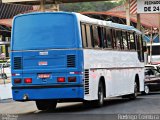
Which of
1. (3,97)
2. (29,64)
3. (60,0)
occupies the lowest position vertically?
(3,97)

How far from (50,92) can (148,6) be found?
21.5m

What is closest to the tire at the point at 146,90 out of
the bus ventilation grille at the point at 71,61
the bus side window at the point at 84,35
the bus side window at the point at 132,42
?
the bus side window at the point at 132,42

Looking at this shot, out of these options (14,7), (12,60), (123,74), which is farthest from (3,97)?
(14,7)

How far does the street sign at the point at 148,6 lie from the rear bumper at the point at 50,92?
21.1 metres

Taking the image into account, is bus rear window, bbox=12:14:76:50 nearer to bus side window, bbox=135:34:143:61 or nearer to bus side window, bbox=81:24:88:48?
bus side window, bbox=81:24:88:48

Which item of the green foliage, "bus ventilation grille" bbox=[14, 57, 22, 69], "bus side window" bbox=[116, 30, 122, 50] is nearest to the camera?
"bus ventilation grille" bbox=[14, 57, 22, 69]

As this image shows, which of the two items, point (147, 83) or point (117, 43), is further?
point (147, 83)

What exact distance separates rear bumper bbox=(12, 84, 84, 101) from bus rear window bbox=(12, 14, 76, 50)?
4.32 ft

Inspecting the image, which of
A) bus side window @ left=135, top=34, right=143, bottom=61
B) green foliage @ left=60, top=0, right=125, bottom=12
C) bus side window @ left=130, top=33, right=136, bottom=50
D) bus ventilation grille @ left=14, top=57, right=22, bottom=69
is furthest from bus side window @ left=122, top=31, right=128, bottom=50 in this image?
green foliage @ left=60, top=0, right=125, bottom=12

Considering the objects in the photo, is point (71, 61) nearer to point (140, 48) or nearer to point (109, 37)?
point (109, 37)

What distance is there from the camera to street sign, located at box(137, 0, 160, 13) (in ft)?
129

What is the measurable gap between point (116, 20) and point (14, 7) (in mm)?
40474

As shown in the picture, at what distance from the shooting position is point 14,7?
106 metres

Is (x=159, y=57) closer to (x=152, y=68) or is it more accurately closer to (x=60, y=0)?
(x=60, y=0)
